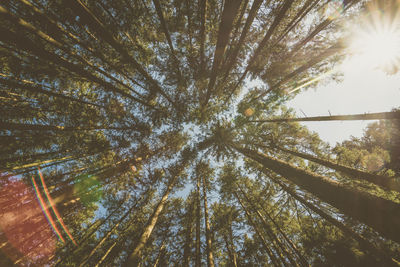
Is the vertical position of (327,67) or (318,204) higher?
(327,67)

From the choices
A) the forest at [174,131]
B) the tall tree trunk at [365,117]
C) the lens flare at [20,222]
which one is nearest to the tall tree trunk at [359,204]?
the forest at [174,131]

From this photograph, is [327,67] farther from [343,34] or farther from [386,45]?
[386,45]

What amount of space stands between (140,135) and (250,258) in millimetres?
10745

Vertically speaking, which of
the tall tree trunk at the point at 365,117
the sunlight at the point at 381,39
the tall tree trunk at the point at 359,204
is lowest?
the tall tree trunk at the point at 359,204

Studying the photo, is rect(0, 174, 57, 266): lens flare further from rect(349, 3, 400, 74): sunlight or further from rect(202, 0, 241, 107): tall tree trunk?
rect(349, 3, 400, 74): sunlight

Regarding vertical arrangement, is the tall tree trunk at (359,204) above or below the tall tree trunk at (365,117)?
below

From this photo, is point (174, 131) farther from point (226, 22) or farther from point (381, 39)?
point (381, 39)

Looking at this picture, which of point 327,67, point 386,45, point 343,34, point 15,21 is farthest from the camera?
point 327,67

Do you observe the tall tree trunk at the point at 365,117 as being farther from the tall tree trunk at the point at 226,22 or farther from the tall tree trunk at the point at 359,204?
the tall tree trunk at the point at 226,22

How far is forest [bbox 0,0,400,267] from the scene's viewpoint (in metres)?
4.99

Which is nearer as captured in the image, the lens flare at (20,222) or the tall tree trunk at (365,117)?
the tall tree trunk at (365,117)

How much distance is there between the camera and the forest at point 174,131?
197 inches

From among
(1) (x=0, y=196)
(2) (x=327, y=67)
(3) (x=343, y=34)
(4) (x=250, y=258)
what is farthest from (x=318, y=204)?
(1) (x=0, y=196)

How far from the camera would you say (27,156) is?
24.1 ft
